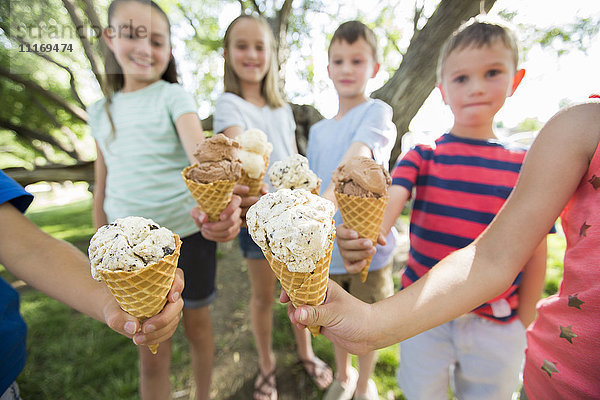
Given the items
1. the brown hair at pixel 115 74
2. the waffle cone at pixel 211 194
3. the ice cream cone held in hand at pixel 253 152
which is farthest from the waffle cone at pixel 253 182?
the brown hair at pixel 115 74

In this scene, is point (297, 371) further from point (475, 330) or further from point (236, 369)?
point (475, 330)

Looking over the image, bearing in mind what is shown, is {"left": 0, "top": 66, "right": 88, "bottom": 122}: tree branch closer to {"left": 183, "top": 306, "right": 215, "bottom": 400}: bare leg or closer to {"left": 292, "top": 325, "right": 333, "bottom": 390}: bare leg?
{"left": 183, "top": 306, "right": 215, "bottom": 400}: bare leg

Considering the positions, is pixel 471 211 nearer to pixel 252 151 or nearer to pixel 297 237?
pixel 297 237

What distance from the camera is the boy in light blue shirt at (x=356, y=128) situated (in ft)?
7.51

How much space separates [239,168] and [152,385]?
6.66ft

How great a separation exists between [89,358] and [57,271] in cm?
291

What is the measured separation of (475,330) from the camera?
1882 millimetres

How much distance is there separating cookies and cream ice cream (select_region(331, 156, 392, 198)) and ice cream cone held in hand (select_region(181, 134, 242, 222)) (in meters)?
0.77

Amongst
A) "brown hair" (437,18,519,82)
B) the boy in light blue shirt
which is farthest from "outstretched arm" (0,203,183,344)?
"brown hair" (437,18,519,82)

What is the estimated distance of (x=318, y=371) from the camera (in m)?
2.93

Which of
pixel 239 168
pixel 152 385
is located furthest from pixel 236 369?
pixel 239 168

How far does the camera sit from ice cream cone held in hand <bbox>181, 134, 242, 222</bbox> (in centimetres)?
178

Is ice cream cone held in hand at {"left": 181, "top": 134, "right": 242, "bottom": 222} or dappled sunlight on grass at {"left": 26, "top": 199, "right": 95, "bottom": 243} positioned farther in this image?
dappled sunlight on grass at {"left": 26, "top": 199, "right": 95, "bottom": 243}

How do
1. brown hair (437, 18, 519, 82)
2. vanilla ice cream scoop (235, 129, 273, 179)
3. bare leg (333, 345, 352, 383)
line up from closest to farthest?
brown hair (437, 18, 519, 82)
vanilla ice cream scoop (235, 129, 273, 179)
bare leg (333, 345, 352, 383)
